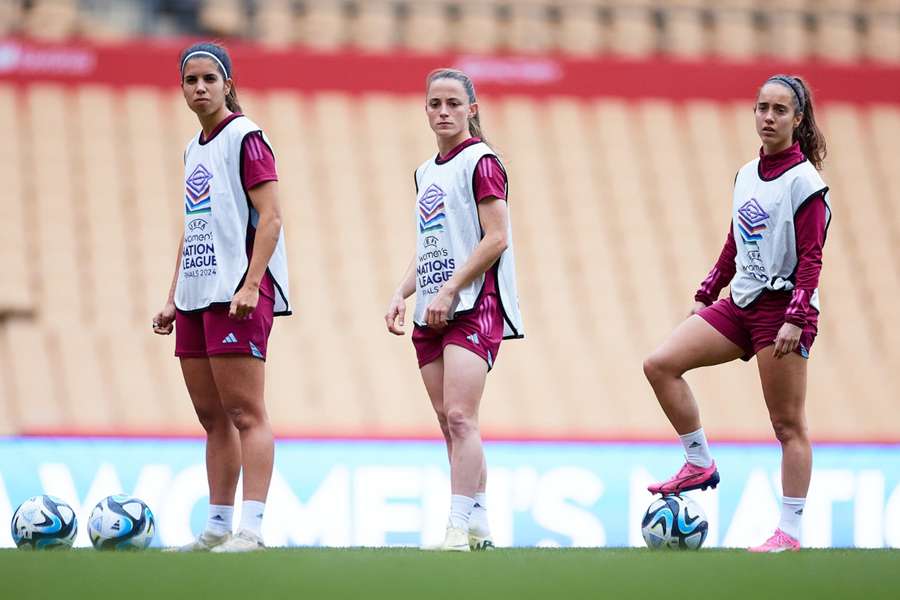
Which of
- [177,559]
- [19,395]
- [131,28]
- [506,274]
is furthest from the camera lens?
[131,28]

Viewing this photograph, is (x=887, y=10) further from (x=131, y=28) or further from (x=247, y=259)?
(x=247, y=259)

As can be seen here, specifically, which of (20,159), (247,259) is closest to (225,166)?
(247,259)

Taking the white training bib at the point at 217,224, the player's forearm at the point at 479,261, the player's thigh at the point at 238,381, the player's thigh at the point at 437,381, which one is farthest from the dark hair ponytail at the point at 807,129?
the player's thigh at the point at 238,381

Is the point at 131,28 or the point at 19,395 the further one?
the point at 131,28

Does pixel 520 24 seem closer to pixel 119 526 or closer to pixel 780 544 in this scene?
pixel 780 544

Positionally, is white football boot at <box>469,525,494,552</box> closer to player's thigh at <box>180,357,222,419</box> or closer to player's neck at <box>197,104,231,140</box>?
player's thigh at <box>180,357,222,419</box>

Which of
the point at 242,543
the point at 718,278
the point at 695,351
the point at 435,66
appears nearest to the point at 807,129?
the point at 718,278

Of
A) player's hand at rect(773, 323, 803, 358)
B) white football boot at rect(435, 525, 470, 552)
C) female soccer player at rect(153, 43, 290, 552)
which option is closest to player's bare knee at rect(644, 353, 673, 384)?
player's hand at rect(773, 323, 803, 358)

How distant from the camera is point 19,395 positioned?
1001cm

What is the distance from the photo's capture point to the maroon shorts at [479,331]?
491 centimetres

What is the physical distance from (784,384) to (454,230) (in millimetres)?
1303

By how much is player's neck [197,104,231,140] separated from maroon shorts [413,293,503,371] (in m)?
1.05

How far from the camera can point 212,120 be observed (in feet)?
16.1

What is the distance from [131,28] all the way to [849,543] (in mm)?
7254
